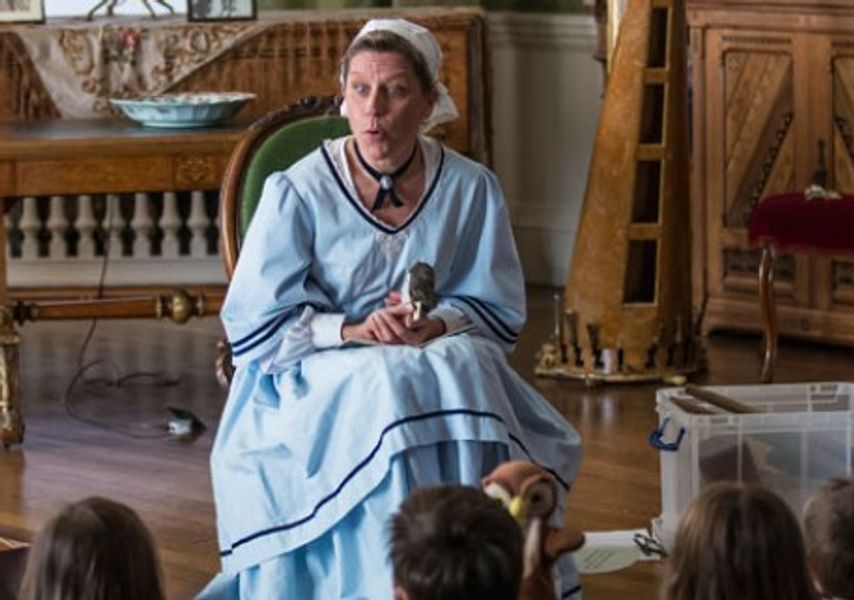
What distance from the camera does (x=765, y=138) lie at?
660cm

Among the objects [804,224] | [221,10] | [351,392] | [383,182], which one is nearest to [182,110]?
[221,10]

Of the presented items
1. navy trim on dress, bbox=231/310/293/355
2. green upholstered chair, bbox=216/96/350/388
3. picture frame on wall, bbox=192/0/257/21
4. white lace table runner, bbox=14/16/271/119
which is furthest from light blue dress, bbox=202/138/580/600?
picture frame on wall, bbox=192/0/257/21

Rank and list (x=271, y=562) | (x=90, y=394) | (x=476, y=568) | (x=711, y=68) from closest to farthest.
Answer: (x=476, y=568)
(x=271, y=562)
(x=90, y=394)
(x=711, y=68)

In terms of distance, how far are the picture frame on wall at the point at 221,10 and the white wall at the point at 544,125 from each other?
1168 mm

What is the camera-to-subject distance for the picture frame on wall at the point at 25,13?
21.5ft

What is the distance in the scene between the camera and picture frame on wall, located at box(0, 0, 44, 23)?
6543 millimetres

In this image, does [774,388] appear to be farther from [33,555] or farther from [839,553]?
[33,555]

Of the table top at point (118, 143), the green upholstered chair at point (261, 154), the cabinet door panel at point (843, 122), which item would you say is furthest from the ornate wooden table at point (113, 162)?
the cabinet door panel at point (843, 122)

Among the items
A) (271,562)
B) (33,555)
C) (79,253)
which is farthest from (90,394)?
(33,555)

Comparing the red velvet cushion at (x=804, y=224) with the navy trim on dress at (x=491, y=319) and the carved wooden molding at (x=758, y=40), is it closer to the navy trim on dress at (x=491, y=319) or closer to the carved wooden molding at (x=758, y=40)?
the carved wooden molding at (x=758, y=40)

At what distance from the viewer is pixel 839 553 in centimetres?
266

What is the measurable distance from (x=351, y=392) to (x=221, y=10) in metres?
2.92

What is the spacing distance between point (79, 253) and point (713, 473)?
2.96 meters

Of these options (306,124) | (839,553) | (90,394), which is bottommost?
(90,394)
